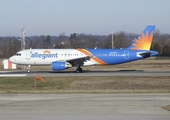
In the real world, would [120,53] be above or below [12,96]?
above

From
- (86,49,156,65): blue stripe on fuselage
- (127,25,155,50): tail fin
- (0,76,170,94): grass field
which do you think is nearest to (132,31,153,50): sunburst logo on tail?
(127,25,155,50): tail fin

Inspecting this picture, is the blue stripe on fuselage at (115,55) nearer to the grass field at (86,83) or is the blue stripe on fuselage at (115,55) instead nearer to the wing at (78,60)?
the wing at (78,60)

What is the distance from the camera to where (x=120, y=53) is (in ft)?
146

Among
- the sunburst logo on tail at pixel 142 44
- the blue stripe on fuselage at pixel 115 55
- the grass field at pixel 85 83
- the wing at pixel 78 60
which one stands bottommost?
the grass field at pixel 85 83

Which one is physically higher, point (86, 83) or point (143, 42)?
point (143, 42)

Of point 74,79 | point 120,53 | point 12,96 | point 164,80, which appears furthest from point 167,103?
point 120,53

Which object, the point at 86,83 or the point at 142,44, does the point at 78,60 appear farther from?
the point at 86,83

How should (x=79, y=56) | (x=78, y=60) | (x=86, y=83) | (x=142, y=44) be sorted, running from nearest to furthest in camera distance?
(x=86, y=83)
(x=78, y=60)
(x=79, y=56)
(x=142, y=44)

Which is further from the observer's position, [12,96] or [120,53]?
[120,53]

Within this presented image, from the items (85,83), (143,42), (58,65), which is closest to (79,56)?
(58,65)

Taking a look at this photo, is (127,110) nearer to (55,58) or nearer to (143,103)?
(143,103)

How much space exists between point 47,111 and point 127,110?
3717mm

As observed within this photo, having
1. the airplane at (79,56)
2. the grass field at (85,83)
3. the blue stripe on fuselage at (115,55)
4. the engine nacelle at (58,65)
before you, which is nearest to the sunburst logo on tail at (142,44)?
the airplane at (79,56)

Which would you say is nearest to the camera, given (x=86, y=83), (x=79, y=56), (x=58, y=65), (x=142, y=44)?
(x=86, y=83)
